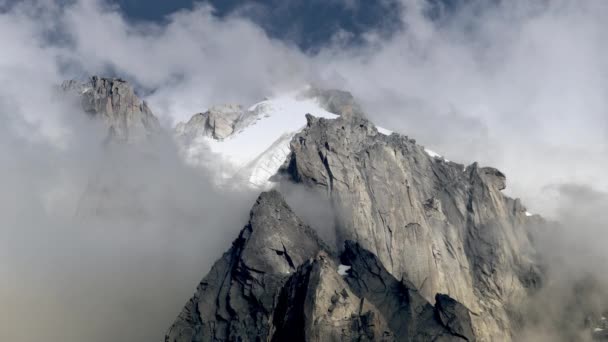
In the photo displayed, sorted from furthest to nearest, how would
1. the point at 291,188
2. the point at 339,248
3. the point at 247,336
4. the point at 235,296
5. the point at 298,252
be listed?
1. the point at 291,188
2. the point at 339,248
3. the point at 298,252
4. the point at 235,296
5. the point at 247,336

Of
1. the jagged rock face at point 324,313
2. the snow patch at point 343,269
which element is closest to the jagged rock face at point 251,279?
the snow patch at point 343,269

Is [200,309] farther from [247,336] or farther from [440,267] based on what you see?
[440,267]

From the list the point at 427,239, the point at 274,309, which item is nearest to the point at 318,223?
the point at 427,239

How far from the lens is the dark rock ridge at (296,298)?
402 ft

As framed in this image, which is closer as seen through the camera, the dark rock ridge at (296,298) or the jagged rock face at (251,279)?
the dark rock ridge at (296,298)

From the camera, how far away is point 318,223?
611ft

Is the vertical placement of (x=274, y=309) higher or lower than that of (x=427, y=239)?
lower

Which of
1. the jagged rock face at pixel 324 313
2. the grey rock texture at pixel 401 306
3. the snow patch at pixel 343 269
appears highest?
the snow patch at pixel 343 269

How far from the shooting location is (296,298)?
12744 cm

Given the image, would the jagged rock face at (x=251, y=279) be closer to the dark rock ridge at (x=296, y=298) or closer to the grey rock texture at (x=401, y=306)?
the dark rock ridge at (x=296, y=298)

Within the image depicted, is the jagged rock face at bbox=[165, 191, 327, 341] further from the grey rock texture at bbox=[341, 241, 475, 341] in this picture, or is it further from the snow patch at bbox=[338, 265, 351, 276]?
the grey rock texture at bbox=[341, 241, 475, 341]

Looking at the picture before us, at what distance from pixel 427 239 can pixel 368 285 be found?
157 feet

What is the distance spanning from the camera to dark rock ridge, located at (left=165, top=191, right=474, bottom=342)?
123 meters

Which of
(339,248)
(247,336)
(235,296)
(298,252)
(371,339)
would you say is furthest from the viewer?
(339,248)
